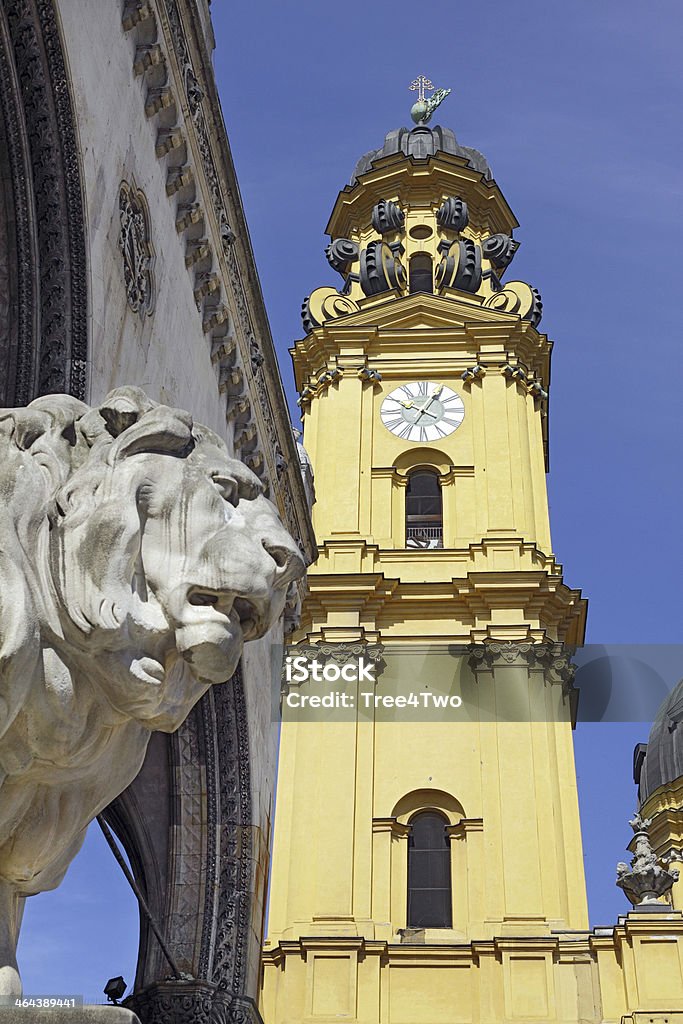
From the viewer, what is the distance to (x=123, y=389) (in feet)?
11.4

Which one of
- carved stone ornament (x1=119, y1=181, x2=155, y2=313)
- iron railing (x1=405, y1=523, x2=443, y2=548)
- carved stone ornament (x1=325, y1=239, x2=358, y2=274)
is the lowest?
carved stone ornament (x1=119, y1=181, x2=155, y2=313)

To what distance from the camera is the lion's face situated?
9.84 ft

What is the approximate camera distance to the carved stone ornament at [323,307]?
3366 centimetres

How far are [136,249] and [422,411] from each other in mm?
23073

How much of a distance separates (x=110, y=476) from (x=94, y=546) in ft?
0.65

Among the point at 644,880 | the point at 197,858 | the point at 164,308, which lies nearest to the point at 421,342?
the point at 644,880

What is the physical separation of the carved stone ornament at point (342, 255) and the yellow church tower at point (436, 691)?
4.66ft

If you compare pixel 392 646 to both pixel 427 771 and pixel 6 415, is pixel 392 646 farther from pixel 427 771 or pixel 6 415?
pixel 6 415

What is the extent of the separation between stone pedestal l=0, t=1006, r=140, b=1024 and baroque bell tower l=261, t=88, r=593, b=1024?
21.9m

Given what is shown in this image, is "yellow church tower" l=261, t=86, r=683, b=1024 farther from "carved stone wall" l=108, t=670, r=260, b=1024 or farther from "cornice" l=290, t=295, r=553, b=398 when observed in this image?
"carved stone wall" l=108, t=670, r=260, b=1024

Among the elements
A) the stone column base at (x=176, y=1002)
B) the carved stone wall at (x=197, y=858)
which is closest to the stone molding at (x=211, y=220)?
the carved stone wall at (x=197, y=858)

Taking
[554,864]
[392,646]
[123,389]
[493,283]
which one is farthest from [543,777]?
[123,389]

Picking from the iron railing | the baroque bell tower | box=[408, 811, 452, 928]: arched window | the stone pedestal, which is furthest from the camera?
the iron railing

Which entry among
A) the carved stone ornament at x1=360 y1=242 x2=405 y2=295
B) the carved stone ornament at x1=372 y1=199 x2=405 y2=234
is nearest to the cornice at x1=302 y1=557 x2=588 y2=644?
the carved stone ornament at x1=360 y1=242 x2=405 y2=295
